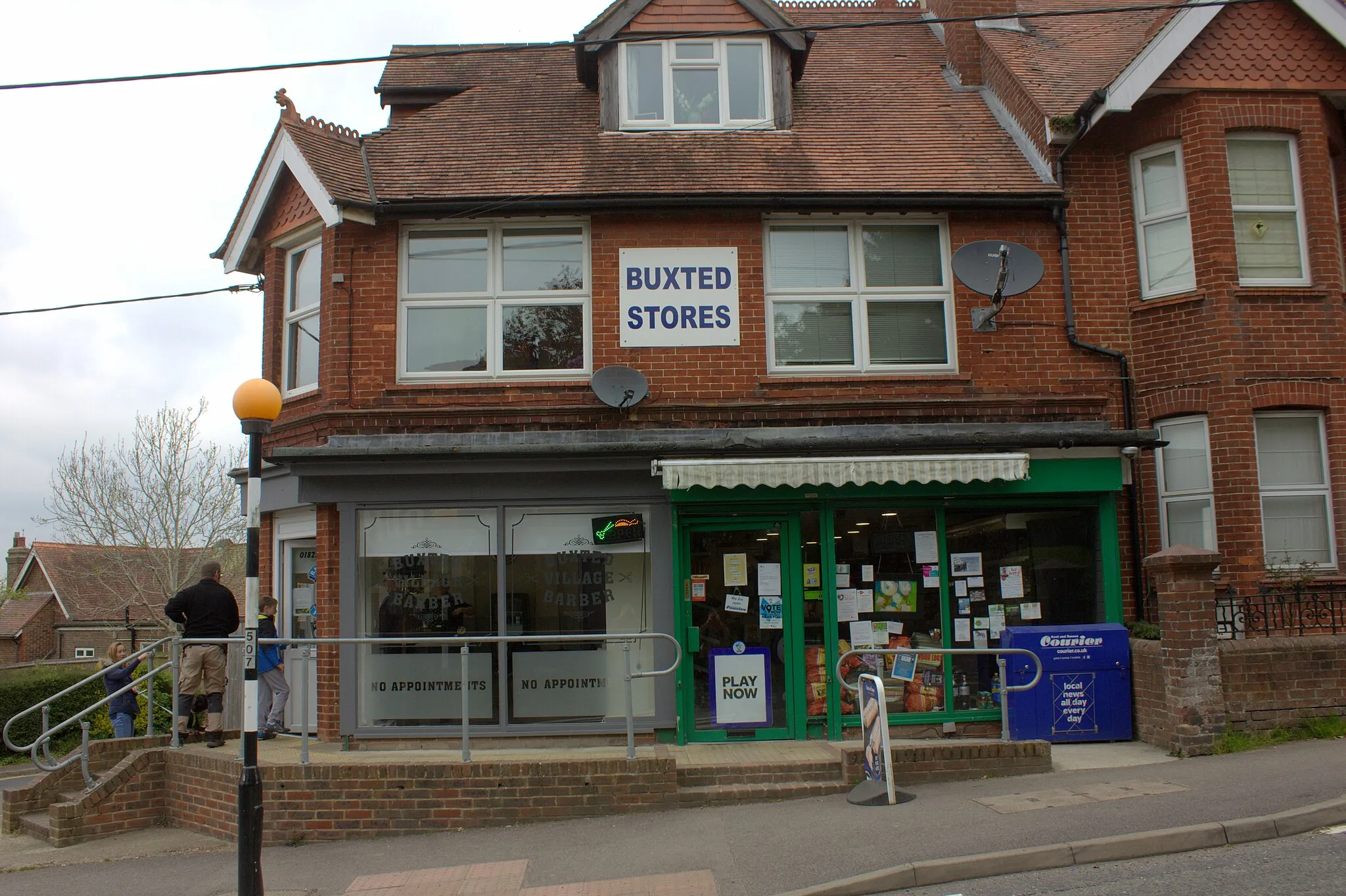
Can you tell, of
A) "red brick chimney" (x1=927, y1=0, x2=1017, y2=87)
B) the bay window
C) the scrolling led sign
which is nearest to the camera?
the scrolling led sign

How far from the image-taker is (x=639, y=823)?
804 centimetres

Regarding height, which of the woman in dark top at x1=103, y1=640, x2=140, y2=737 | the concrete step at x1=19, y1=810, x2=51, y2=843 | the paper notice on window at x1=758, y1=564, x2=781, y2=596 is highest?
the paper notice on window at x1=758, y1=564, x2=781, y2=596

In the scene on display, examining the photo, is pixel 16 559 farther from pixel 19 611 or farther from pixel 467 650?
pixel 467 650

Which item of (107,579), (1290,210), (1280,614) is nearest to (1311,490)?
(1280,614)

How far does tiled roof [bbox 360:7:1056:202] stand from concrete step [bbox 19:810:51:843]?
21.9ft

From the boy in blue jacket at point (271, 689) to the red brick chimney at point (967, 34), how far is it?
1122 cm

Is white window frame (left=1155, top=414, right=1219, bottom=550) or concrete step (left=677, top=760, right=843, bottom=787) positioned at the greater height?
white window frame (left=1155, top=414, right=1219, bottom=550)

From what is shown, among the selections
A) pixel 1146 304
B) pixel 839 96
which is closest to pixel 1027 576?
pixel 1146 304

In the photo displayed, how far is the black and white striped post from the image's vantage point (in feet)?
21.7

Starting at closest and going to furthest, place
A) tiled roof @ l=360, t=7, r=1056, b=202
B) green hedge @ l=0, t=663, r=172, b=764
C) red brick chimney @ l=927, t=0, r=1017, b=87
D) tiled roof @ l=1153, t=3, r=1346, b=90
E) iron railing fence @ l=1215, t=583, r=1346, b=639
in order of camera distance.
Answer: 1. iron railing fence @ l=1215, t=583, r=1346, b=639
2. tiled roof @ l=1153, t=3, r=1346, b=90
3. tiled roof @ l=360, t=7, r=1056, b=202
4. red brick chimney @ l=927, t=0, r=1017, b=87
5. green hedge @ l=0, t=663, r=172, b=764

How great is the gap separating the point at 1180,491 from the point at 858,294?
3958 mm

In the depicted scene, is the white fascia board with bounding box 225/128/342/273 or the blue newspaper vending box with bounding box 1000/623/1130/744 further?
the white fascia board with bounding box 225/128/342/273

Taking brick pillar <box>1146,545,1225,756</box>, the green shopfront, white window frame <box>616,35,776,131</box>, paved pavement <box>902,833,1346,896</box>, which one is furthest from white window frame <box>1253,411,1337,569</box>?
white window frame <box>616,35,776,131</box>

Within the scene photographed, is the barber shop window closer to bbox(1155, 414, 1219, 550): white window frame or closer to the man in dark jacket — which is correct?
the man in dark jacket
